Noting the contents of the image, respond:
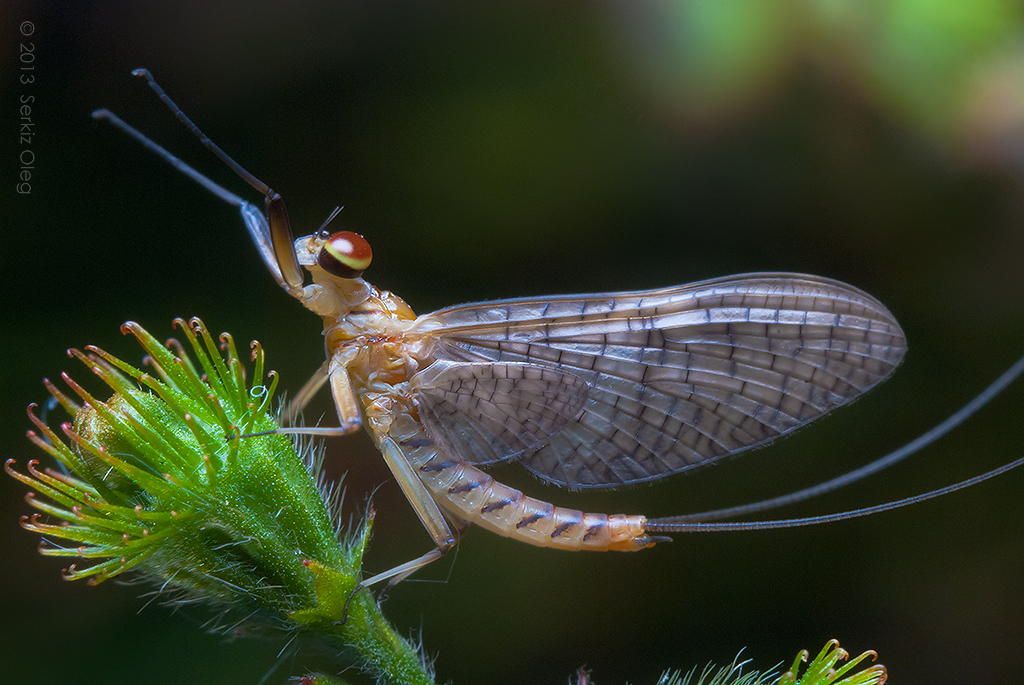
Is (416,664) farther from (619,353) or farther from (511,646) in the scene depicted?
(511,646)

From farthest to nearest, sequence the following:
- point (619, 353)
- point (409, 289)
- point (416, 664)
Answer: point (409, 289), point (619, 353), point (416, 664)

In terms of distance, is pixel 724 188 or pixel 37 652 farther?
pixel 724 188

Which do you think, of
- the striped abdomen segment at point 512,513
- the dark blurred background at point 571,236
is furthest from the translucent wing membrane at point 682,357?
the dark blurred background at point 571,236

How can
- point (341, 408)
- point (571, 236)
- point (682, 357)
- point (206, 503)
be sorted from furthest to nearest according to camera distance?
point (571, 236), point (682, 357), point (341, 408), point (206, 503)

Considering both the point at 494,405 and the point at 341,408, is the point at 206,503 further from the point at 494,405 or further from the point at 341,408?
the point at 494,405

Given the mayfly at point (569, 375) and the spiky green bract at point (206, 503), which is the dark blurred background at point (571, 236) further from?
the spiky green bract at point (206, 503)

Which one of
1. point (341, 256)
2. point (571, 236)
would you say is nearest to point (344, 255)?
point (341, 256)

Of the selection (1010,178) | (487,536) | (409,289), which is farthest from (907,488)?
(409,289)
